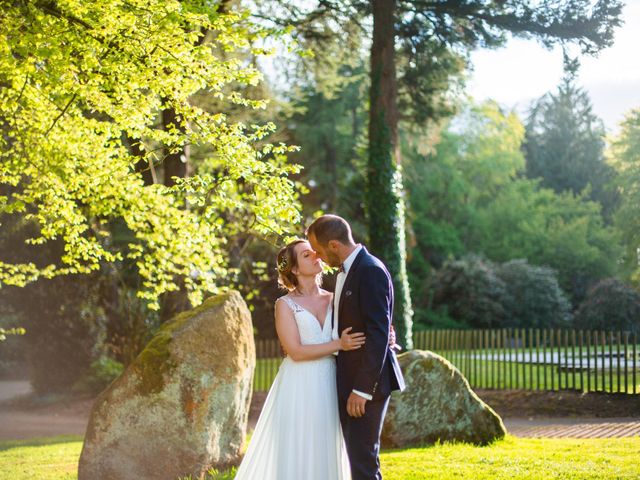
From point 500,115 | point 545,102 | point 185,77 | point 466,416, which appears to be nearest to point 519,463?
point 466,416

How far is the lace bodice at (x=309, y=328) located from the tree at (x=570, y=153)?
45552 mm

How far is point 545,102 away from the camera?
66.1 m

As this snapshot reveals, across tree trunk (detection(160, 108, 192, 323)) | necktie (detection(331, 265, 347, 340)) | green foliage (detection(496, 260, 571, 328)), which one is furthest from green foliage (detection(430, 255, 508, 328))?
necktie (detection(331, 265, 347, 340))

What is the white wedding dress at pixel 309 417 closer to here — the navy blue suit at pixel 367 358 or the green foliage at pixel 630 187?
the navy blue suit at pixel 367 358

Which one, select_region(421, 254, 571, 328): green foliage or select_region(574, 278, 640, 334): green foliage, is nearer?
select_region(574, 278, 640, 334): green foliage

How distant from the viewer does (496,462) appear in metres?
9.47

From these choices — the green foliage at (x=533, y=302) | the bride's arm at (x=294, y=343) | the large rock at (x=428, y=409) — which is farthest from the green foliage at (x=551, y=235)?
the bride's arm at (x=294, y=343)

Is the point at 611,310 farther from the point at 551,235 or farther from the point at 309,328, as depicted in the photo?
the point at 309,328

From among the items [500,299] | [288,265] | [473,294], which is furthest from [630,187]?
[288,265]

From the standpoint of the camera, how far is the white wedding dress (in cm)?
578

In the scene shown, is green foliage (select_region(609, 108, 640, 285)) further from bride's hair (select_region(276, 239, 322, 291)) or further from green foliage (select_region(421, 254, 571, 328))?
bride's hair (select_region(276, 239, 322, 291))

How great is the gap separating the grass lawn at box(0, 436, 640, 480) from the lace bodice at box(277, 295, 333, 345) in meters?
3.32

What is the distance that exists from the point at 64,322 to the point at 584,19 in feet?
53.0

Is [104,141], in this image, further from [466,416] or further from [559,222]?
[559,222]
